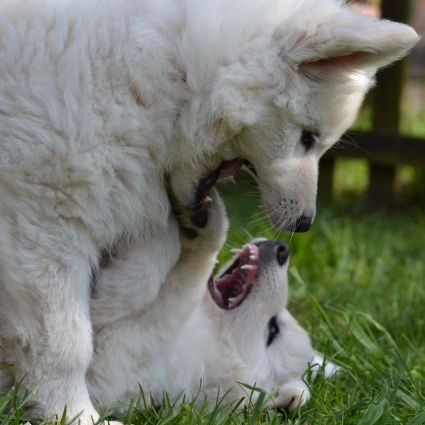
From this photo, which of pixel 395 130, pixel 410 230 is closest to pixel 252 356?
pixel 410 230

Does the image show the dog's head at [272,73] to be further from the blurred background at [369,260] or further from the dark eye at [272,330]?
the dark eye at [272,330]

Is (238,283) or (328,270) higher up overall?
(238,283)

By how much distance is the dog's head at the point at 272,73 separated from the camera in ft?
11.0

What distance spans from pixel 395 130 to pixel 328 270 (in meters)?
2.46

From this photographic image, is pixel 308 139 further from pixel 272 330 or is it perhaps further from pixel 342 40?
pixel 272 330

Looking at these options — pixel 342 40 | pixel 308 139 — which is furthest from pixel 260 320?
pixel 342 40

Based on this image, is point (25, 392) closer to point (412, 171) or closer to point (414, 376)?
point (414, 376)

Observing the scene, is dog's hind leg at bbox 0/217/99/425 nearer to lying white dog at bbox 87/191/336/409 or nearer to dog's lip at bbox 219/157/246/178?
lying white dog at bbox 87/191/336/409

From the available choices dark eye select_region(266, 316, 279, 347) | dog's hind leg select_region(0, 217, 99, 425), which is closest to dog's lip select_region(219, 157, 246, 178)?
dog's hind leg select_region(0, 217, 99, 425)

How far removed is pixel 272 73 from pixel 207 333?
1.24 m

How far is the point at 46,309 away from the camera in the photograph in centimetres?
327

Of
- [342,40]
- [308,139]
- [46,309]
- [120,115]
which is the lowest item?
[46,309]

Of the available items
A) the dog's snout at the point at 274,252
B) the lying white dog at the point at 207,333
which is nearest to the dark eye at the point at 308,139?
the lying white dog at the point at 207,333

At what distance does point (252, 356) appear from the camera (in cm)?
415
